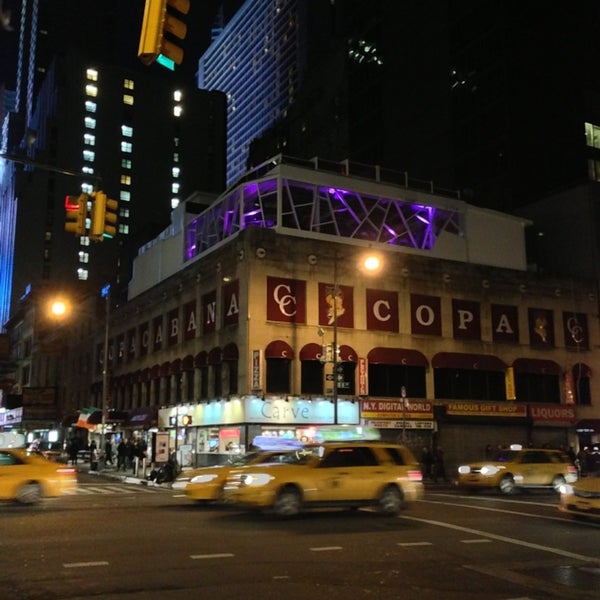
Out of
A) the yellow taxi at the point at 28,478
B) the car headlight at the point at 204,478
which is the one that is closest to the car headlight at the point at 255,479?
the car headlight at the point at 204,478

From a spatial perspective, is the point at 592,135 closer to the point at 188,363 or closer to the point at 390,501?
the point at 188,363

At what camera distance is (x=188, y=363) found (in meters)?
→ 40.9

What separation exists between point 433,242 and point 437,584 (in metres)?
36.9

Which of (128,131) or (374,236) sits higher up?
(128,131)

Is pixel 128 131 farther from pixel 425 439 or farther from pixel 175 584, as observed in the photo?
pixel 175 584

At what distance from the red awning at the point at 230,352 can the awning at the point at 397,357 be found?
7097 mm

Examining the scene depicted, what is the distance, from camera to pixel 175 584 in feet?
27.3

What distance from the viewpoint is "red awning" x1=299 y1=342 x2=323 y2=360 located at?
116ft

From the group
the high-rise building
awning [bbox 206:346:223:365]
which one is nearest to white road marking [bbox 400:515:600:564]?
awning [bbox 206:346:223:365]

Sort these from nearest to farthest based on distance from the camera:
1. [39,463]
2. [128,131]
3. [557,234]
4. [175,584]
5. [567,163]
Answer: [175,584] → [39,463] → [557,234] → [567,163] → [128,131]

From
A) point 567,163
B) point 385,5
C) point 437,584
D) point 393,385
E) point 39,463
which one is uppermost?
point 385,5

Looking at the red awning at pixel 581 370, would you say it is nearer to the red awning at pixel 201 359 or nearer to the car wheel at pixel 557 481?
the car wheel at pixel 557 481

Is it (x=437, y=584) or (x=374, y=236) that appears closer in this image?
(x=437, y=584)

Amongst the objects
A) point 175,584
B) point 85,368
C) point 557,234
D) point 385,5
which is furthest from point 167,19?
point 385,5
